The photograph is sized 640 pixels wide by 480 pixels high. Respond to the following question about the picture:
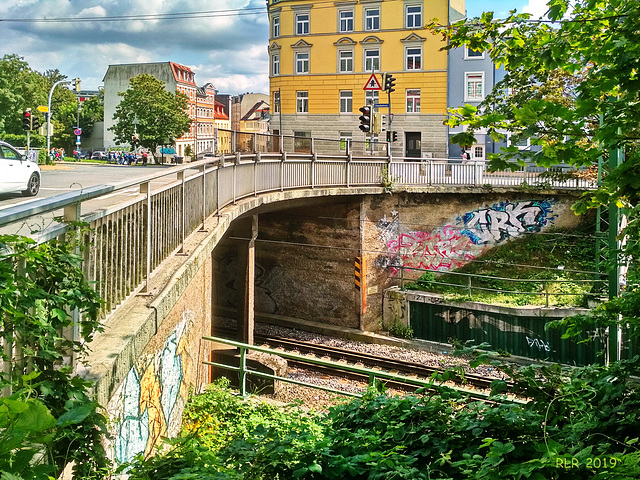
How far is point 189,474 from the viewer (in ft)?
12.3

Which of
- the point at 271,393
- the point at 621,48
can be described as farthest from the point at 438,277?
the point at 621,48

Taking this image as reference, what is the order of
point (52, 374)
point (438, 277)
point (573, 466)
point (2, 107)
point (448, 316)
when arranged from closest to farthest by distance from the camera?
point (52, 374) → point (573, 466) → point (448, 316) → point (438, 277) → point (2, 107)

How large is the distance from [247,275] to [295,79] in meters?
25.3

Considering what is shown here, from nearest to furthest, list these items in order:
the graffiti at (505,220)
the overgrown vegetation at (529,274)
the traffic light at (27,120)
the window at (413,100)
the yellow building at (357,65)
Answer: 1. the overgrown vegetation at (529,274)
2. the graffiti at (505,220)
3. the traffic light at (27,120)
4. the yellow building at (357,65)
5. the window at (413,100)

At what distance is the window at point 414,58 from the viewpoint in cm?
3841

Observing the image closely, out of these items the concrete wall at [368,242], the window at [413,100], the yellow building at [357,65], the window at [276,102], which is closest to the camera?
the concrete wall at [368,242]

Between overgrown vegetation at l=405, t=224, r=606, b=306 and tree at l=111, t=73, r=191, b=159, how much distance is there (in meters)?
44.6

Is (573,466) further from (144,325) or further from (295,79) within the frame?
(295,79)

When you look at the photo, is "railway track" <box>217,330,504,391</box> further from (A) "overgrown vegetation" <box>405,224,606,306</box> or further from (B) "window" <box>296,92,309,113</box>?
(B) "window" <box>296,92,309,113</box>

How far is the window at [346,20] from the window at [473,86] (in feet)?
23.8

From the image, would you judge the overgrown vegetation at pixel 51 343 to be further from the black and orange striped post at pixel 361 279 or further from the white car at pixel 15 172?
the black and orange striped post at pixel 361 279

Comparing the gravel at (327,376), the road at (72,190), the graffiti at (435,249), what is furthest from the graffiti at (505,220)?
the road at (72,190)

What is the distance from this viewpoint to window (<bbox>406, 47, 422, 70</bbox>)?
126 feet

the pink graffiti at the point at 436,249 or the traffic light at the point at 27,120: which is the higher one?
the traffic light at the point at 27,120
